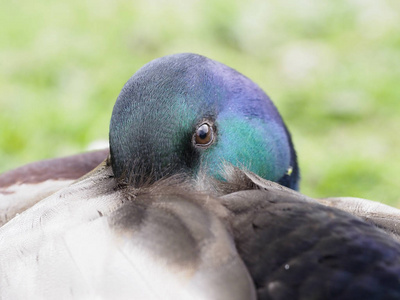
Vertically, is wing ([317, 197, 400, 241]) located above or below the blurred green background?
below

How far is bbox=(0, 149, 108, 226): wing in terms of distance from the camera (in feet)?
6.98

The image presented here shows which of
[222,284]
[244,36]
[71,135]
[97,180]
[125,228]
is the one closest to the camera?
[222,284]

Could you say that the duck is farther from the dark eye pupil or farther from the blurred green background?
the blurred green background

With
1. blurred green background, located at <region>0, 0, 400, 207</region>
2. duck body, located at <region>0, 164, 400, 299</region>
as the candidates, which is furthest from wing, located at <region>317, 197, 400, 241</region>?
blurred green background, located at <region>0, 0, 400, 207</region>

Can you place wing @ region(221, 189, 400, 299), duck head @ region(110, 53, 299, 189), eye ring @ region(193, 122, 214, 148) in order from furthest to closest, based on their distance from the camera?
eye ring @ region(193, 122, 214, 148) → duck head @ region(110, 53, 299, 189) → wing @ region(221, 189, 400, 299)

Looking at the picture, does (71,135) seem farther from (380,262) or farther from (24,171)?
(380,262)

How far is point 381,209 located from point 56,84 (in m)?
2.51

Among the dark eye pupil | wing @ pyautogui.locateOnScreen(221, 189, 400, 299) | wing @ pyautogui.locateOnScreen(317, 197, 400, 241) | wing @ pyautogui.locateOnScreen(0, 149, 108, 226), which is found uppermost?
the dark eye pupil

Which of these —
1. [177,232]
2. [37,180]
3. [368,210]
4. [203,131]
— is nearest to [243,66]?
[37,180]

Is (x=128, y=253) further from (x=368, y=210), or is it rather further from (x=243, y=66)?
(x=243, y=66)

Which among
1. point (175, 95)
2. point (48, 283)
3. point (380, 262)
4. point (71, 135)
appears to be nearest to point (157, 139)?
point (175, 95)

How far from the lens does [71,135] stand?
340 cm

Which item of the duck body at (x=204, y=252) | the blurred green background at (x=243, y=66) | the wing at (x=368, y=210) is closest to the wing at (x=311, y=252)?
the duck body at (x=204, y=252)

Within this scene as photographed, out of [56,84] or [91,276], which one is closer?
[91,276]
